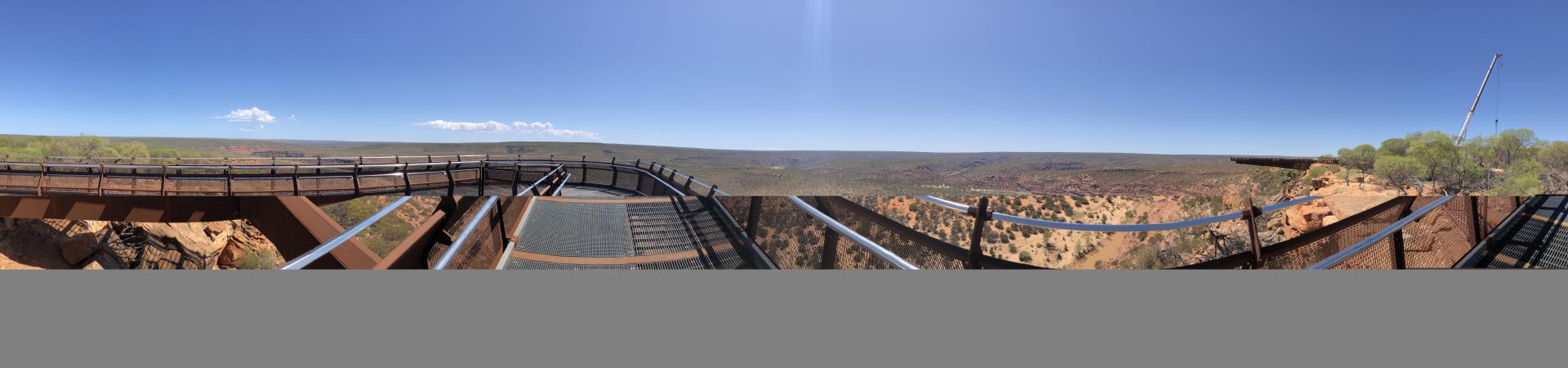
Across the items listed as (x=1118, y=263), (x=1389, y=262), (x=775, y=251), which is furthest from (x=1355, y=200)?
(x=775, y=251)

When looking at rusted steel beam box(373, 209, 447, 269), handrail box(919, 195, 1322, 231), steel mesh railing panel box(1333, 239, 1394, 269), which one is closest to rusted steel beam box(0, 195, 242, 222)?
rusted steel beam box(373, 209, 447, 269)

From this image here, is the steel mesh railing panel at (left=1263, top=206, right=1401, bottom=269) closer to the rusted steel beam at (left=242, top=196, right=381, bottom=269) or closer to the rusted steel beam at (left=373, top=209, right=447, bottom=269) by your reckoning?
the rusted steel beam at (left=373, top=209, right=447, bottom=269)

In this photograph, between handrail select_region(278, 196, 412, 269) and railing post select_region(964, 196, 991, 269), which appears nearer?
handrail select_region(278, 196, 412, 269)

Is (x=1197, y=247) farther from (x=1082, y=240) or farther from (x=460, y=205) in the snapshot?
(x=460, y=205)

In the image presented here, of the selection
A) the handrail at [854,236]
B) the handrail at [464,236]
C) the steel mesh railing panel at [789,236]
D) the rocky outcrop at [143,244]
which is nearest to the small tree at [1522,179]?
the handrail at [854,236]

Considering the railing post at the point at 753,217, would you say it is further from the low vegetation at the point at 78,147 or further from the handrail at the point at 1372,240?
the low vegetation at the point at 78,147
